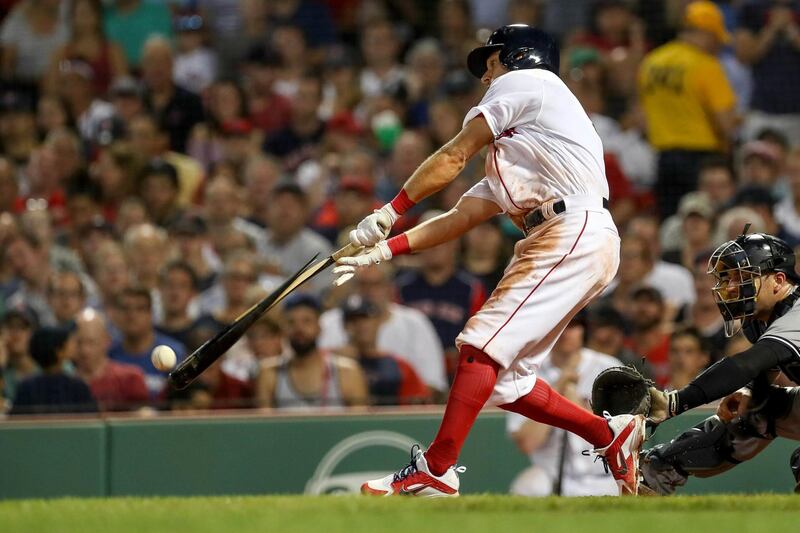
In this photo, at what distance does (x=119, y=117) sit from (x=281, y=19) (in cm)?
196

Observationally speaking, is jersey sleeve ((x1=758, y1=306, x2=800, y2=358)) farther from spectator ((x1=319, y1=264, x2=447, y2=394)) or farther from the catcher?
spectator ((x1=319, y1=264, x2=447, y2=394))

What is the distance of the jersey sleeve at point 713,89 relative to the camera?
1207 centimetres

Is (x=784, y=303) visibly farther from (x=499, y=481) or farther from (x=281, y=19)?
(x=281, y=19)

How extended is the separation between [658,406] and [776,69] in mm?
7190

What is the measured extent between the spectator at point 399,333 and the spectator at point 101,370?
142cm

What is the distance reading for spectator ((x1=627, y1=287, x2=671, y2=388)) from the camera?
1007 cm

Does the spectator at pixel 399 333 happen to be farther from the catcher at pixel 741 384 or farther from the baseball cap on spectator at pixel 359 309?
the catcher at pixel 741 384

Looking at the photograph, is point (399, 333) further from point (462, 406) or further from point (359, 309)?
point (462, 406)

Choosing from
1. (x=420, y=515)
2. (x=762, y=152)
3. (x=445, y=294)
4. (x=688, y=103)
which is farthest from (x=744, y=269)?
(x=688, y=103)

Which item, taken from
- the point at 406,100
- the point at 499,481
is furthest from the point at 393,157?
the point at 499,481

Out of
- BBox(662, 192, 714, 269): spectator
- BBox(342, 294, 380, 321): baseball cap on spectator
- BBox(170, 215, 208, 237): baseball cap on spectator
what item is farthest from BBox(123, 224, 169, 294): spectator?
BBox(662, 192, 714, 269): spectator

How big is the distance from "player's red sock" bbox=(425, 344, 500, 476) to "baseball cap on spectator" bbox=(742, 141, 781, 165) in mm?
6186

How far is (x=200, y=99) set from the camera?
46.2 feet

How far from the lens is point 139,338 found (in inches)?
415
